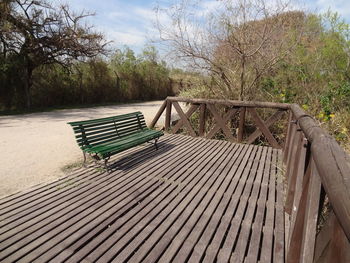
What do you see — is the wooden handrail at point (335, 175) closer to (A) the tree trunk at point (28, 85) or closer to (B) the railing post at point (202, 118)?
(B) the railing post at point (202, 118)

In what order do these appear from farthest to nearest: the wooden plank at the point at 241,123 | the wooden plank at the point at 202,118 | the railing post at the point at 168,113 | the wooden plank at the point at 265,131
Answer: the railing post at the point at 168,113 → the wooden plank at the point at 202,118 → the wooden plank at the point at 241,123 → the wooden plank at the point at 265,131

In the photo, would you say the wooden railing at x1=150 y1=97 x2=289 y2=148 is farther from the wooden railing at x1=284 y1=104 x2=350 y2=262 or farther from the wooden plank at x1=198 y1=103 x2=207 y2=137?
the wooden railing at x1=284 y1=104 x2=350 y2=262

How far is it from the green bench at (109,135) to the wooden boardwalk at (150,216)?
341mm

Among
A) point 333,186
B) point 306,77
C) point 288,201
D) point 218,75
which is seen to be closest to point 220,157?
point 288,201

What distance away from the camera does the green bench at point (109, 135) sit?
3.33 meters

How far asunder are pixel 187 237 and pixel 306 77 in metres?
6.66

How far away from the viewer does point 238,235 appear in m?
1.98

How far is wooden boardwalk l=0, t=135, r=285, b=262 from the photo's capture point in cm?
177

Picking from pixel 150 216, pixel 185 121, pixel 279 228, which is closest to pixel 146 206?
pixel 150 216

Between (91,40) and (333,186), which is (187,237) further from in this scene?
(91,40)

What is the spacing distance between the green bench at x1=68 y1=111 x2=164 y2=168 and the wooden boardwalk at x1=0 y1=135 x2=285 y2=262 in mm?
341

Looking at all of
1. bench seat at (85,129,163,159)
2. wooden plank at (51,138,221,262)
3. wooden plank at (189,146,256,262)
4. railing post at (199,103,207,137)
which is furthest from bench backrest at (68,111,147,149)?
wooden plank at (189,146,256,262)

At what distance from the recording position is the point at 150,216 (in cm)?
221

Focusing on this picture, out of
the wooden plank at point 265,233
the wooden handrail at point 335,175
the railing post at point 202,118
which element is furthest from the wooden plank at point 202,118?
the wooden handrail at point 335,175
